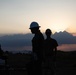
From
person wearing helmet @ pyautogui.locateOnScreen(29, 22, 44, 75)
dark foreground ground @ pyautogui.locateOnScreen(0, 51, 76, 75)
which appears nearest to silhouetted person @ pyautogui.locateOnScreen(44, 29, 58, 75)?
dark foreground ground @ pyautogui.locateOnScreen(0, 51, 76, 75)

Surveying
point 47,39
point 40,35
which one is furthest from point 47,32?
point 40,35

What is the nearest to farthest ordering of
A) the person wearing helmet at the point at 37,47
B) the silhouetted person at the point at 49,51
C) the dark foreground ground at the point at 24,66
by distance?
the person wearing helmet at the point at 37,47 < the silhouetted person at the point at 49,51 < the dark foreground ground at the point at 24,66

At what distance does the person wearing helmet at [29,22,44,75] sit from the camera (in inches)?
440

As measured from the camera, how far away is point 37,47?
1130cm

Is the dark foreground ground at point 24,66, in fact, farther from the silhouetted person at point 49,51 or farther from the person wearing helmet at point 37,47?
the person wearing helmet at point 37,47

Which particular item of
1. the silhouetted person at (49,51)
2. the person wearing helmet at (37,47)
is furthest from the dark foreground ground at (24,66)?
the person wearing helmet at (37,47)

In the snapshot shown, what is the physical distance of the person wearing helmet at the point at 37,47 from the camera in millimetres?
11164

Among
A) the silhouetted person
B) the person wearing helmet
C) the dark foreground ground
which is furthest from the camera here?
the dark foreground ground

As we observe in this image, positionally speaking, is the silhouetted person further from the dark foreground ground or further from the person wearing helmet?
the person wearing helmet

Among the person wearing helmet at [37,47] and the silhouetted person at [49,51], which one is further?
the silhouetted person at [49,51]

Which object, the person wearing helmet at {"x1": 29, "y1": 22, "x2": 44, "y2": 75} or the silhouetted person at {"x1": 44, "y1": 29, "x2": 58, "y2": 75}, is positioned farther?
the silhouetted person at {"x1": 44, "y1": 29, "x2": 58, "y2": 75}

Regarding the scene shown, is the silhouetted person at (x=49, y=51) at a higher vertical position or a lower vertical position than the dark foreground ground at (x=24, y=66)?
higher

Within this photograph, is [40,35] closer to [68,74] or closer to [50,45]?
[50,45]

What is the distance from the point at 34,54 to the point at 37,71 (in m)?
0.50
